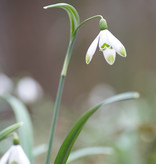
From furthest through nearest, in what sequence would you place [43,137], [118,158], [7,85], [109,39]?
[43,137] < [7,85] < [118,158] < [109,39]

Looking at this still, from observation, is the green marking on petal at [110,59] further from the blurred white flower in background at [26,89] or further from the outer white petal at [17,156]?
the blurred white flower in background at [26,89]

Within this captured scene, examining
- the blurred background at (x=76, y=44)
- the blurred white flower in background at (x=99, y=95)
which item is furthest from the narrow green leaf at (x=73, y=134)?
the blurred background at (x=76, y=44)

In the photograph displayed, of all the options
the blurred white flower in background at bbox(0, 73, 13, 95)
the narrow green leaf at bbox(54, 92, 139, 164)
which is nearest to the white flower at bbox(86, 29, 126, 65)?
the narrow green leaf at bbox(54, 92, 139, 164)

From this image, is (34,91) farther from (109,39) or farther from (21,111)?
(109,39)

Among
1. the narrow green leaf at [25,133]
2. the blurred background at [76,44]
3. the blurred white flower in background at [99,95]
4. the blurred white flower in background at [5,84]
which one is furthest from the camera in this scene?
the blurred background at [76,44]

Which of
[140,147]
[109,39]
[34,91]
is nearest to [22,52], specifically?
[34,91]

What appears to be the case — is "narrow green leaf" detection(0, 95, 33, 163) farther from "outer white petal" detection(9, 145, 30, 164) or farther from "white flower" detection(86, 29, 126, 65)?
"white flower" detection(86, 29, 126, 65)

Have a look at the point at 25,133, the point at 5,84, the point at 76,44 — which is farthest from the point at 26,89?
the point at 76,44
